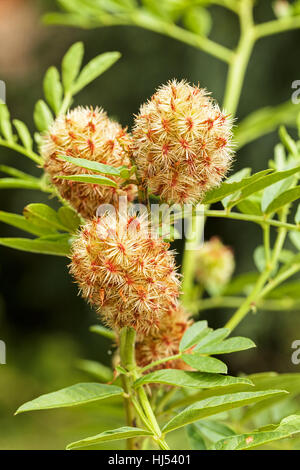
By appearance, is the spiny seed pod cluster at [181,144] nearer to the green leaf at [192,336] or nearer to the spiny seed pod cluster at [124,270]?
the spiny seed pod cluster at [124,270]

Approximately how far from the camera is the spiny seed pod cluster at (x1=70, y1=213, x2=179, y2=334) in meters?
0.62

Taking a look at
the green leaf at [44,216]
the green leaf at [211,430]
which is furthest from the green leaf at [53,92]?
the green leaf at [211,430]

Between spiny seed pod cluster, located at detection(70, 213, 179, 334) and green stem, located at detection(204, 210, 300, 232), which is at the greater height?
green stem, located at detection(204, 210, 300, 232)

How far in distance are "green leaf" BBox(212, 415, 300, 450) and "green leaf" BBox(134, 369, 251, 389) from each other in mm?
60

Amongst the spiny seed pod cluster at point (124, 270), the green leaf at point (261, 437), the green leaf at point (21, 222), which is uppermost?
the green leaf at point (21, 222)

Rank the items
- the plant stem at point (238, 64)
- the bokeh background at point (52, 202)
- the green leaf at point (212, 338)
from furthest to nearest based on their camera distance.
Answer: the bokeh background at point (52, 202)
the plant stem at point (238, 64)
the green leaf at point (212, 338)

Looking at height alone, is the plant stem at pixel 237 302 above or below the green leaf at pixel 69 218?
above

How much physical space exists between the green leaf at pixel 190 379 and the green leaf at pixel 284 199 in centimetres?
25

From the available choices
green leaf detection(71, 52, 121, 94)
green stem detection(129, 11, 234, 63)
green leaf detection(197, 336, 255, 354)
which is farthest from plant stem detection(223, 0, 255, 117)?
green leaf detection(197, 336, 255, 354)

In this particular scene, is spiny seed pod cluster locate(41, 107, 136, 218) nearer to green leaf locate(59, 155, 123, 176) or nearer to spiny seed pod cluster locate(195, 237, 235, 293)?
green leaf locate(59, 155, 123, 176)

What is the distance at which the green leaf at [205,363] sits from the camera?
0.62m

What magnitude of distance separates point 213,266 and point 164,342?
0.92 meters

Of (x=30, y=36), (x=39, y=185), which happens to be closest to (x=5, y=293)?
(x=30, y=36)

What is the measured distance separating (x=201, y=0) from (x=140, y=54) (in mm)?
2376
